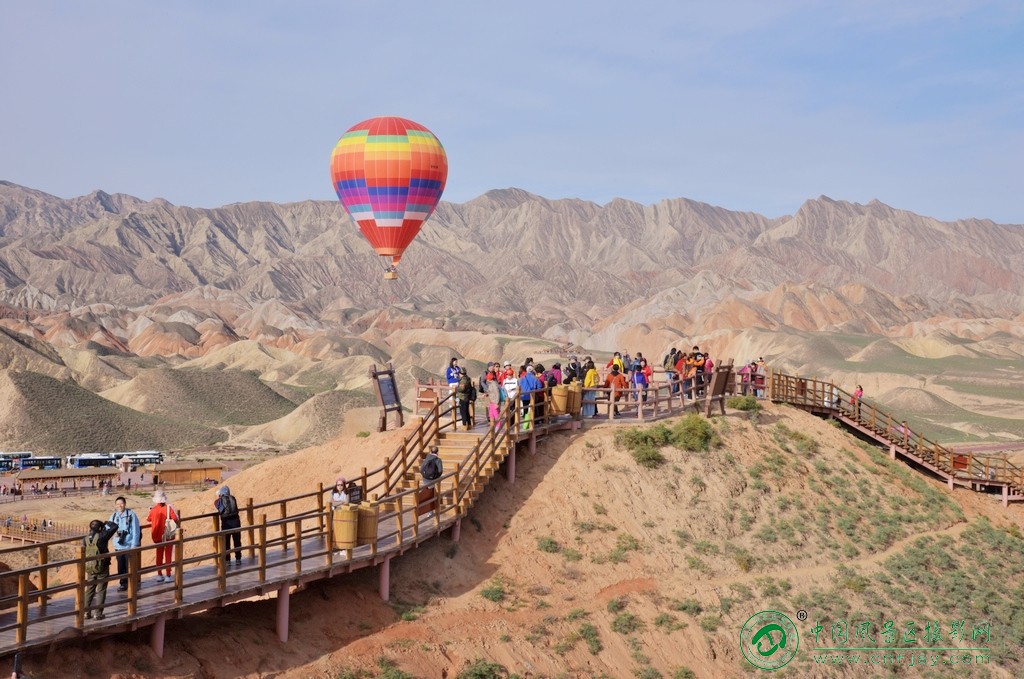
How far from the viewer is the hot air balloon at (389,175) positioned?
44125mm

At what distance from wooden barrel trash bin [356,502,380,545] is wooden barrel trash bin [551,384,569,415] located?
868cm

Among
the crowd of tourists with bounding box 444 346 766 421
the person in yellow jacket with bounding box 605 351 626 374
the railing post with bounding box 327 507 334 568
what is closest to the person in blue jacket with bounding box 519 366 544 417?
the crowd of tourists with bounding box 444 346 766 421

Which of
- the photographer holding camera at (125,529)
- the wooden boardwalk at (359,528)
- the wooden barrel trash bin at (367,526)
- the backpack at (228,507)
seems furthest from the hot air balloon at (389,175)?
the photographer holding camera at (125,529)

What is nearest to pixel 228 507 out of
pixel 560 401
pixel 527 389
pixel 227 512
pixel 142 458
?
pixel 227 512

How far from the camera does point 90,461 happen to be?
253 feet

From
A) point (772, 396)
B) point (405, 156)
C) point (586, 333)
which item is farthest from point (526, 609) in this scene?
point (586, 333)

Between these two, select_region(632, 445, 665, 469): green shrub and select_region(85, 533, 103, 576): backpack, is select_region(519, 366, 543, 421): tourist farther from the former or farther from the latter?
select_region(85, 533, 103, 576): backpack

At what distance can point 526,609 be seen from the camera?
2252 centimetres

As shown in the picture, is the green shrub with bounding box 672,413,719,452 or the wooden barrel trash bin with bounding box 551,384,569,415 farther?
the green shrub with bounding box 672,413,719,452

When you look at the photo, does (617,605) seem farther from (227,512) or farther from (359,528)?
(227,512)

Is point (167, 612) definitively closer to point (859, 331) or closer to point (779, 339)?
point (779, 339)

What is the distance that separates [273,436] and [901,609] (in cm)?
7346

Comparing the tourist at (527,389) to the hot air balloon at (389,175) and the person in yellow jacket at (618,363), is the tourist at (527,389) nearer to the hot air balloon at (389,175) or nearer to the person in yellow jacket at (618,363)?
the person in yellow jacket at (618,363)

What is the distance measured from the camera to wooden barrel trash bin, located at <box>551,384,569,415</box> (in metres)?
28.1
